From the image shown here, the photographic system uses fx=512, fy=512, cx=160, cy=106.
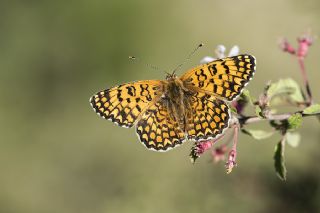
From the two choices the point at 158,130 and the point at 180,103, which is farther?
the point at 180,103

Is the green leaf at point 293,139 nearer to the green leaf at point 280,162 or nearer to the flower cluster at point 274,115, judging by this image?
the flower cluster at point 274,115

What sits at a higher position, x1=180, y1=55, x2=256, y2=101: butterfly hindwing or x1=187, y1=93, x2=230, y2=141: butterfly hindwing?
x1=180, y1=55, x2=256, y2=101: butterfly hindwing

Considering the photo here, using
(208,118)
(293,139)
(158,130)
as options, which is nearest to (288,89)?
(293,139)

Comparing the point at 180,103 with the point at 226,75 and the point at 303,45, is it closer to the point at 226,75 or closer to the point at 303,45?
the point at 226,75

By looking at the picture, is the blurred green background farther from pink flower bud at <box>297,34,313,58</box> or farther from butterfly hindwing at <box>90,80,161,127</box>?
butterfly hindwing at <box>90,80,161,127</box>

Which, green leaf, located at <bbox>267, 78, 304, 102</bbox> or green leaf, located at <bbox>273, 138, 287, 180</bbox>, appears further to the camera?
green leaf, located at <bbox>267, 78, 304, 102</bbox>

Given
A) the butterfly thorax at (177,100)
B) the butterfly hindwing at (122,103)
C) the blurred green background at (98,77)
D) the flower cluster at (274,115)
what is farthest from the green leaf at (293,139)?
→ the blurred green background at (98,77)

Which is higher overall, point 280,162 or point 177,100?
point 177,100

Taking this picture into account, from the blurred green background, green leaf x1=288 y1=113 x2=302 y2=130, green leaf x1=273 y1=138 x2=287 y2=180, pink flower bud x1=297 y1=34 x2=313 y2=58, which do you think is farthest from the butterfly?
the blurred green background
